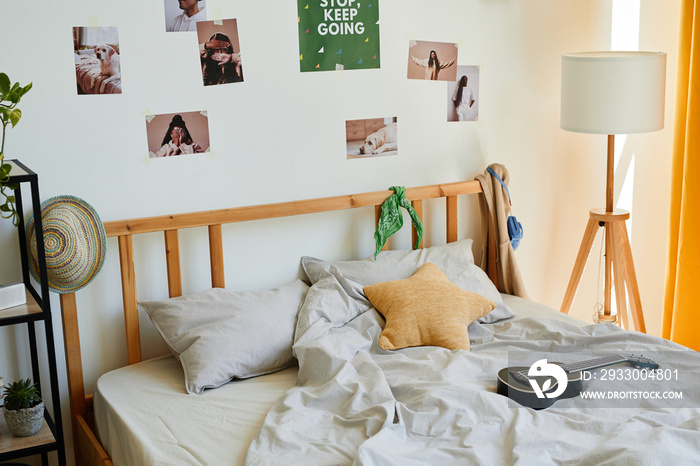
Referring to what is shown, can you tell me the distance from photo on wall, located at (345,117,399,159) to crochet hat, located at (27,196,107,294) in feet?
3.05

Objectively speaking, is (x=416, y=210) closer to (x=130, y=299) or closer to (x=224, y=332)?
(x=224, y=332)

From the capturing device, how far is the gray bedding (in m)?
1.63

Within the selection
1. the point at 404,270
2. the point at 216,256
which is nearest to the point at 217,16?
the point at 216,256

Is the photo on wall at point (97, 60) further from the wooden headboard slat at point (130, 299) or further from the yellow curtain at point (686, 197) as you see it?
the yellow curtain at point (686, 197)

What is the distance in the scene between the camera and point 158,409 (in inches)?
79.7

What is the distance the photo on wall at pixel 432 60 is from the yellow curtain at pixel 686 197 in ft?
3.15

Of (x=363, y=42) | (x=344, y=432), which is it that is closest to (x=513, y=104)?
(x=363, y=42)

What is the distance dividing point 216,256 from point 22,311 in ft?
2.26

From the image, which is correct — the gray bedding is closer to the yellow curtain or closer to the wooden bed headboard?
the wooden bed headboard

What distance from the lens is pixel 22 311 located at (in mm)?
1906

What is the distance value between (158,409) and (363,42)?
56.2 inches

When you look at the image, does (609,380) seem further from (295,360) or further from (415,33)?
(415,33)

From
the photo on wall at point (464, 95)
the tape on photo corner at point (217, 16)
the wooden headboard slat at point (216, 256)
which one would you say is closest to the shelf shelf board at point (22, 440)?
the wooden headboard slat at point (216, 256)

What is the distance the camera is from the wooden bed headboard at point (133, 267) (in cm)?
224
